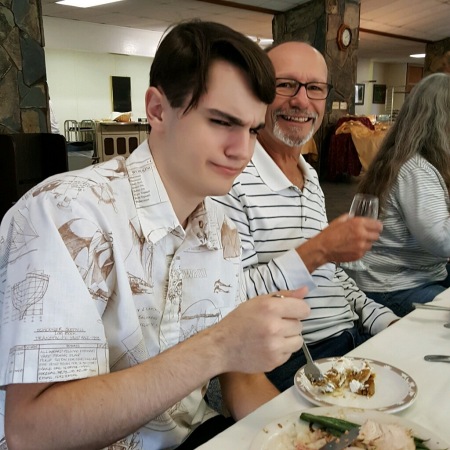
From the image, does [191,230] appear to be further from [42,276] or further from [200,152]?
[42,276]

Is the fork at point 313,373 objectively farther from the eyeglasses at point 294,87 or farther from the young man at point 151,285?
the eyeglasses at point 294,87

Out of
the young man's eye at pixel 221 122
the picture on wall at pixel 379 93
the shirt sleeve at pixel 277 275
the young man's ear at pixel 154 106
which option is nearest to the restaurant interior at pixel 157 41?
the picture on wall at pixel 379 93

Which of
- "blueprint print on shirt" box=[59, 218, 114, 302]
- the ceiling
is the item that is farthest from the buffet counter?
"blueprint print on shirt" box=[59, 218, 114, 302]

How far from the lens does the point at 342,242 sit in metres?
1.38

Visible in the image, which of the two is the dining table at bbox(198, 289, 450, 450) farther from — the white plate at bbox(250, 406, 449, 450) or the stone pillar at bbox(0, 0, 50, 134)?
the stone pillar at bbox(0, 0, 50, 134)

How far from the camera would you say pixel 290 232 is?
1701mm

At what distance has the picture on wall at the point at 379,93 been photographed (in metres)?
16.3

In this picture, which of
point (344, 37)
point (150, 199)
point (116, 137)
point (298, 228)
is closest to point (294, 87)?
point (298, 228)

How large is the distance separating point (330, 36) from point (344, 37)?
0.28 m

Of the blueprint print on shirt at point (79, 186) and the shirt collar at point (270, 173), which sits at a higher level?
the blueprint print on shirt at point (79, 186)

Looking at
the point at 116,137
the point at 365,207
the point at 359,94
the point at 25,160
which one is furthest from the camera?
the point at 359,94

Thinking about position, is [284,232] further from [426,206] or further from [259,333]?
[259,333]

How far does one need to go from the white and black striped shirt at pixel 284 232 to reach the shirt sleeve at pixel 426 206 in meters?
0.40

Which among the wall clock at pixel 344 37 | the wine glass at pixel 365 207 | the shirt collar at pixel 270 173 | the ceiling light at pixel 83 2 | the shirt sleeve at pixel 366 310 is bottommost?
the shirt sleeve at pixel 366 310
